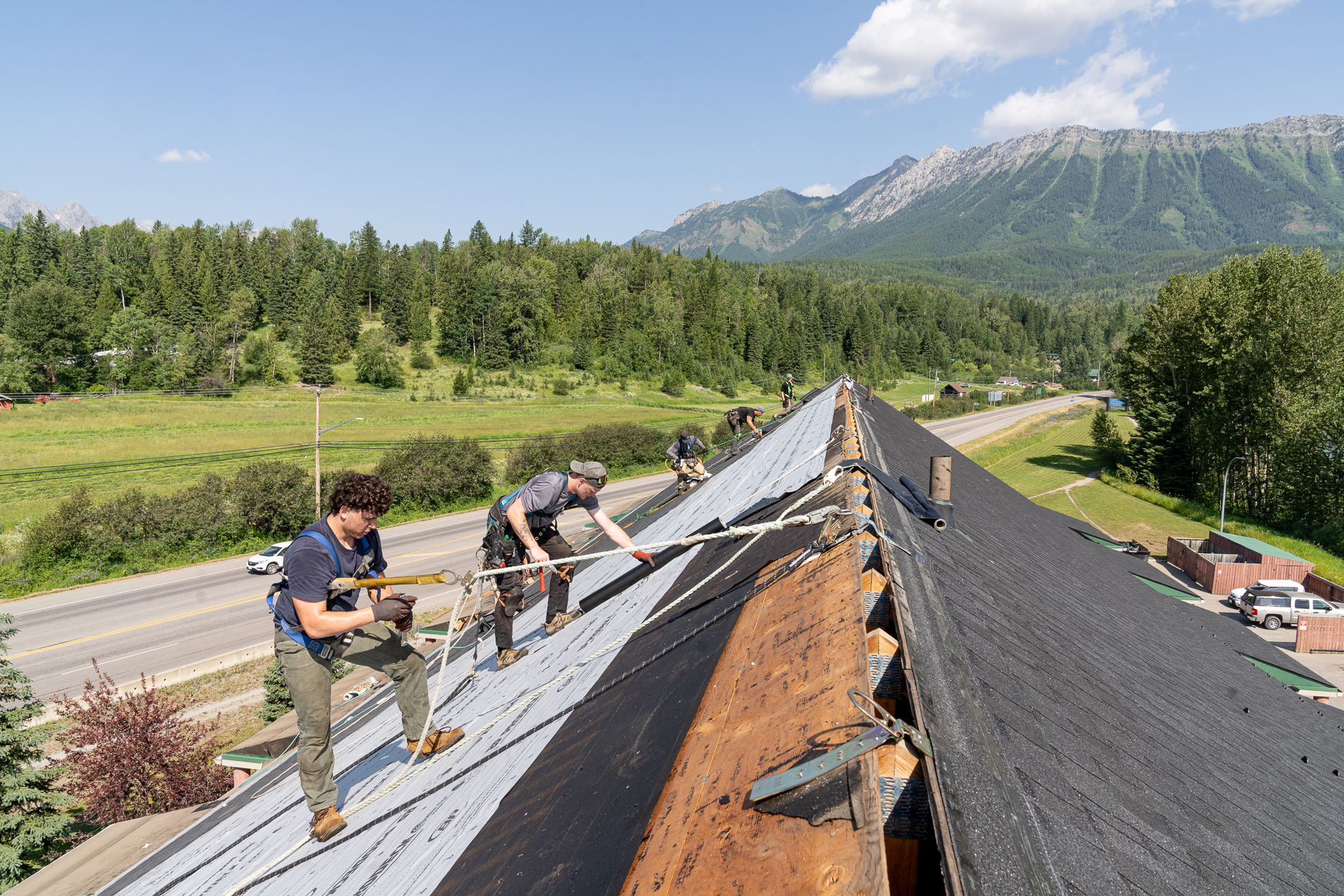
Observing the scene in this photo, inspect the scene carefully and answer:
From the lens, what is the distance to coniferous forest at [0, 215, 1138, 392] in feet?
282

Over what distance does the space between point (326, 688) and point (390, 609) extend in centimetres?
107

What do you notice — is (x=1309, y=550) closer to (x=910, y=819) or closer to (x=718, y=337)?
(x=910, y=819)

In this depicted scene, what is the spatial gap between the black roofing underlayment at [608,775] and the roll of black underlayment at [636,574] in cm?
88

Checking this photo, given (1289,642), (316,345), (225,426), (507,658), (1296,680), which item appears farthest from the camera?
(316,345)

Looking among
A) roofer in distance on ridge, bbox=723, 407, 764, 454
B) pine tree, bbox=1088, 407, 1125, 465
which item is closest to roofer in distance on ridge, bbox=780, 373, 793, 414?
roofer in distance on ridge, bbox=723, 407, 764, 454

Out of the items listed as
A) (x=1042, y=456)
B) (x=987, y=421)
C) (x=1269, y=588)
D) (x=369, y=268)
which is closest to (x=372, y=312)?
(x=369, y=268)

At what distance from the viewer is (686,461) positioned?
1270 cm

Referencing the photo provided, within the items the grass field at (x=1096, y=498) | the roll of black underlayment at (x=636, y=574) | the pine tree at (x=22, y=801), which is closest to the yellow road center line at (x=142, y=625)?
the pine tree at (x=22, y=801)

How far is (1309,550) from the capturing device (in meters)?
37.1

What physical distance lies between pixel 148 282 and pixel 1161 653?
445 feet

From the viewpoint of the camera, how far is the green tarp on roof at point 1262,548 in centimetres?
3291

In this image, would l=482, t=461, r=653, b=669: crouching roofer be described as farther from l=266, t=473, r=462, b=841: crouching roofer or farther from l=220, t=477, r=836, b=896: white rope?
l=266, t=473, r=462, b=841: crouching roofer

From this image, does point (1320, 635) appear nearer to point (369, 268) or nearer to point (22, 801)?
point (22, 801)

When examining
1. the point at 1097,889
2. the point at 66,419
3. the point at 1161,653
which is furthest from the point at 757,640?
the point at 66,419
